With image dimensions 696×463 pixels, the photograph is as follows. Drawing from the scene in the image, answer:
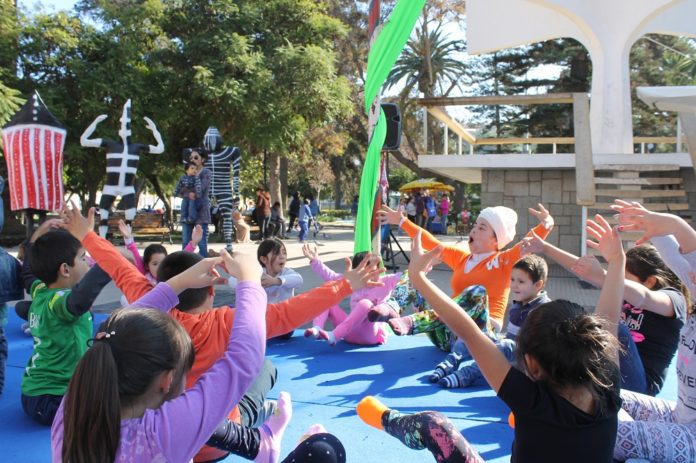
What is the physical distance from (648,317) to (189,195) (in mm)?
6320

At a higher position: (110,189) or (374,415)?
(110,189)

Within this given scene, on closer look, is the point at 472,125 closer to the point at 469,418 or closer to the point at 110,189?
the point at 110,189

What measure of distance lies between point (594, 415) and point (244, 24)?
1754 cm

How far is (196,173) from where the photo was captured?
27.5 ft

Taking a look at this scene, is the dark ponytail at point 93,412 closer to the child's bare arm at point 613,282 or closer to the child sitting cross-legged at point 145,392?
the child sitting cross-legged at point 145,392

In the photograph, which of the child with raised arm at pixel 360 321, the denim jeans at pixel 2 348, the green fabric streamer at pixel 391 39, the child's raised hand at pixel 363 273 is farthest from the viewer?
the green fabric streamer at pixel 391 39

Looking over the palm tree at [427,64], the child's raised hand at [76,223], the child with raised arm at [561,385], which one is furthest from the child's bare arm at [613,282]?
the palm tree at [427,64]

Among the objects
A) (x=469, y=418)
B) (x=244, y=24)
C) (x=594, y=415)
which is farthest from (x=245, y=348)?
(x=244, y=24)

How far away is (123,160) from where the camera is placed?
701 cm

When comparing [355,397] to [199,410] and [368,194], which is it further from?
[368,194]

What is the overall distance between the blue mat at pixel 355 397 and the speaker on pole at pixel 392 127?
2.84 meters

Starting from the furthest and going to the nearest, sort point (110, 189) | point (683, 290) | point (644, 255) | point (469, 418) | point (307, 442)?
point (110, 189)
point (469, 418)
point (644, 255)
point (683, 290)
point (307, 442)

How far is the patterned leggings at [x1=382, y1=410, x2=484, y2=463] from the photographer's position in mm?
2135

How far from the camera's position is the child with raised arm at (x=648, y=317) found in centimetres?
282
